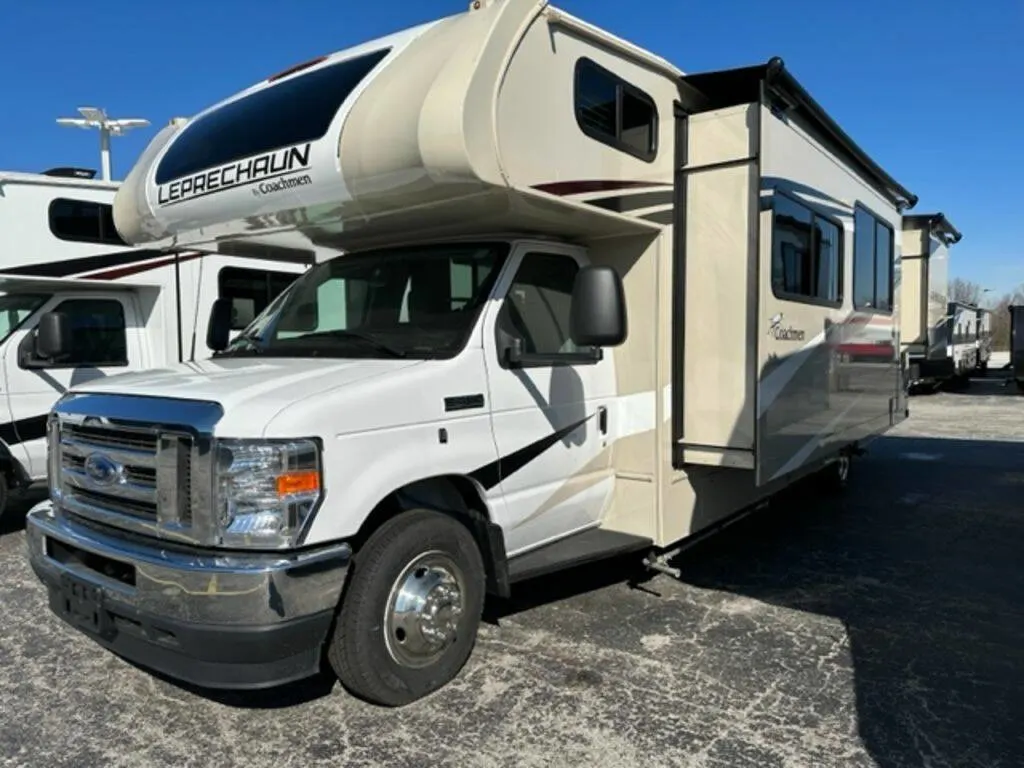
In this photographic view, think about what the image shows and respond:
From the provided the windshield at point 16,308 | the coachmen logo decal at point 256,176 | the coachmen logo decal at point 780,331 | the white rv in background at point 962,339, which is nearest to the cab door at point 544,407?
the coachmen logo decal at point 780,331

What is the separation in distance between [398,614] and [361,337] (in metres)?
1.40

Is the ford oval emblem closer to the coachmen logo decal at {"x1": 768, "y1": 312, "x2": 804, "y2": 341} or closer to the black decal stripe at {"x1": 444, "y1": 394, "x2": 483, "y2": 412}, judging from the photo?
the black decal stripe at {"x1": 444, "y1": 394, "x2": 483, "y2": 412}

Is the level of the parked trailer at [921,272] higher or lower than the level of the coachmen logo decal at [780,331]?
higher

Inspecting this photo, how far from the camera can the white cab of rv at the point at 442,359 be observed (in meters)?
3.15

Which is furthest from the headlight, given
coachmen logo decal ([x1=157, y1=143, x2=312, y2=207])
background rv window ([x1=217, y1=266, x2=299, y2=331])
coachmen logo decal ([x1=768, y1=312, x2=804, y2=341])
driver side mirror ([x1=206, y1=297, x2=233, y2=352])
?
background rv window ([x1=217, y1=266, x2=299, y2=331])

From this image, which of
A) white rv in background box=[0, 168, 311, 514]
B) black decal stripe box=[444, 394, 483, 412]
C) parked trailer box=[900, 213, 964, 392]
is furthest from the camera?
parked trailer box=[900, 213, 964, 392]

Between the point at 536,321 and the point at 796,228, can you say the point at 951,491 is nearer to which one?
the point at 796,228

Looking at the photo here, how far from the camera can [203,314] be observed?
7.93 m

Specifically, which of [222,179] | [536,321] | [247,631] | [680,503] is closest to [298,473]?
[247,631]

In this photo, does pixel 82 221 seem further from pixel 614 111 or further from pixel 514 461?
pixel 514 461

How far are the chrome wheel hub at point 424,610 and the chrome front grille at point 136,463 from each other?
2.83ft

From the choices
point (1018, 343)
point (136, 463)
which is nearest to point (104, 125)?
point (136, 463)

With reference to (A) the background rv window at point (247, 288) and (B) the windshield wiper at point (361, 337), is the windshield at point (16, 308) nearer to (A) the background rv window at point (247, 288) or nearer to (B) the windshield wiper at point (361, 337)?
(A) the background rv window at point (247, 288)

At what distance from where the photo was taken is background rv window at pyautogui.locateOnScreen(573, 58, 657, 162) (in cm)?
422
